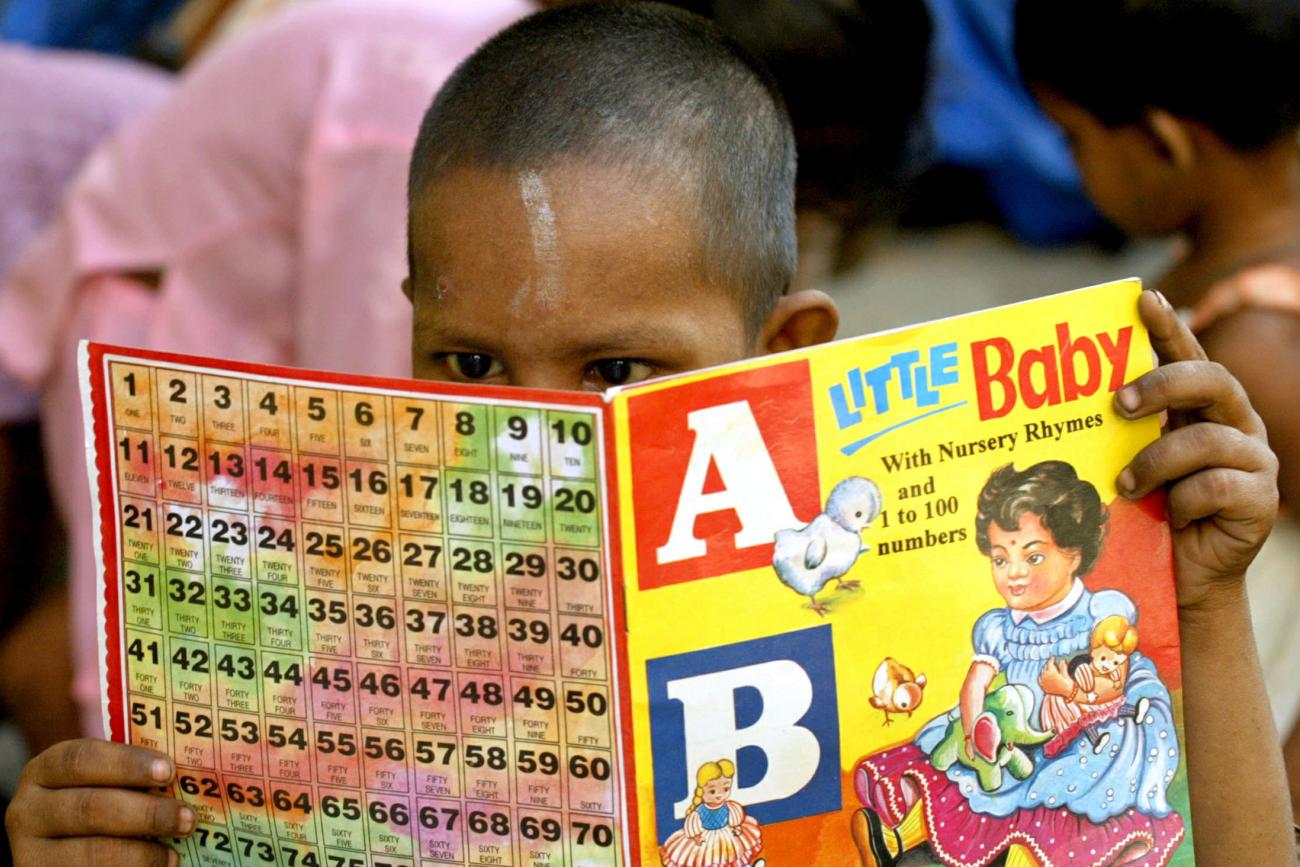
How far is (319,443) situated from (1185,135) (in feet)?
4.44

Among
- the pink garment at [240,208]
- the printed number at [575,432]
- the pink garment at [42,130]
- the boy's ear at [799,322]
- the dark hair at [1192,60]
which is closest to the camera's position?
the printed number at [575,432]

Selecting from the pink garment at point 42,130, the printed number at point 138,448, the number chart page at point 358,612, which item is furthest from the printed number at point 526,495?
the pink garment at point 42,130

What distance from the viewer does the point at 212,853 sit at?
90 cm

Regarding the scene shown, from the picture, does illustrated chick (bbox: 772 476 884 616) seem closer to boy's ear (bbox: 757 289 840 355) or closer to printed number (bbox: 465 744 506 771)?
printed number (bbox: 465 744 506 771)

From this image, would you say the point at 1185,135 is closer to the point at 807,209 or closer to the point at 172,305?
the point at 807,209

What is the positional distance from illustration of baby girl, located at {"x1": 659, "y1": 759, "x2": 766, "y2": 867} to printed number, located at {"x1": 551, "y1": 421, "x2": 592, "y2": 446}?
0.64ft

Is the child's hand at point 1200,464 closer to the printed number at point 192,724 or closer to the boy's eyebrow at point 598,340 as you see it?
the boy's eyebrow at point 598,340

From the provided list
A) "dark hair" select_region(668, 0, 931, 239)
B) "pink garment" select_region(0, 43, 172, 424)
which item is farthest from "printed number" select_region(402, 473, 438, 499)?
"pink garment" select_region(0, 43, 172, 424)

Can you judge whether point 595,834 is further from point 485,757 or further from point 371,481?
point 371,481

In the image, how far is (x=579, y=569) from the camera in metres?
0.82

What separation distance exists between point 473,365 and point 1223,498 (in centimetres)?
49

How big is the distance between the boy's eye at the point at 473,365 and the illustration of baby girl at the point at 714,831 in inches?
13.2

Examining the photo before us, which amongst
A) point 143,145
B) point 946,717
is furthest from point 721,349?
point 143,145

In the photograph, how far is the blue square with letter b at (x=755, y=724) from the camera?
0.83 m
